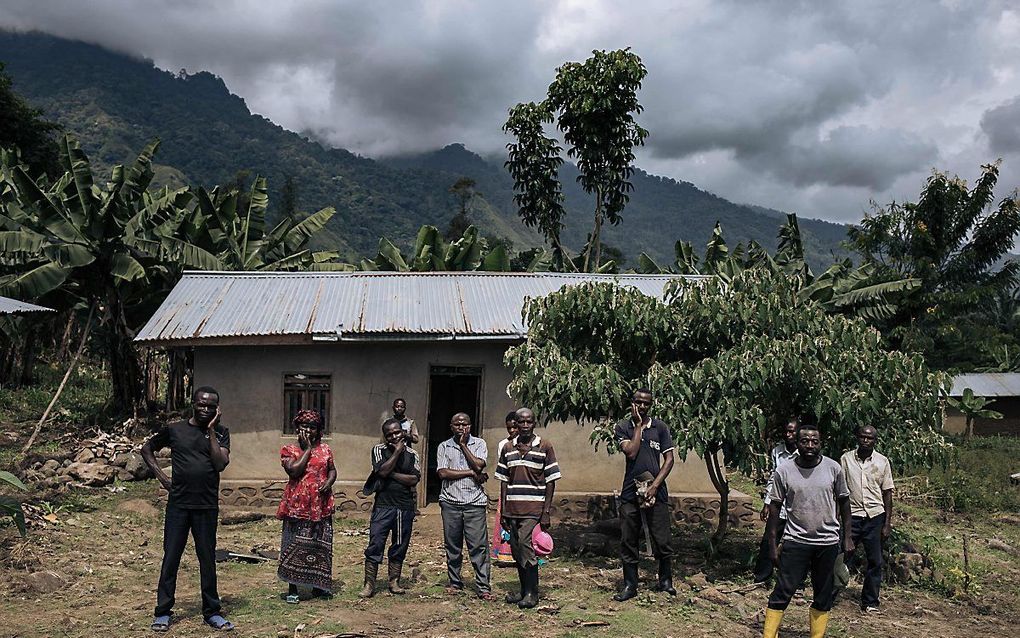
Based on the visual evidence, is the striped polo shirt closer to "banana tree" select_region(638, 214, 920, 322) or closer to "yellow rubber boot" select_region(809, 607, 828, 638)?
"yellow rubber boot" select_region(809, 607, 828, 638)

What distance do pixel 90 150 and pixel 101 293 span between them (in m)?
95.6

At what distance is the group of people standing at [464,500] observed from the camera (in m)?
5.66

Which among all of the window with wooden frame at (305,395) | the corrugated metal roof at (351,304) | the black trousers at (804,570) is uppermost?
the corrugated metal roof at (351,304)

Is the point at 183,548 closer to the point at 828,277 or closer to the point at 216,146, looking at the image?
the point at 828,277

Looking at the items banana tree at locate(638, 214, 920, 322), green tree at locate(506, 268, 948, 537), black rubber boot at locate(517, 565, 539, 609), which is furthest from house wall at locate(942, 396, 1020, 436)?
black rubber boot at locate(517, 565, 539, 609)

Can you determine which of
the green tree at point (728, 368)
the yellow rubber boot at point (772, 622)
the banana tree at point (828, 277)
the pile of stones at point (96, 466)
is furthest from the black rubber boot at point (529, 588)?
the banana tree at point (828, 277)

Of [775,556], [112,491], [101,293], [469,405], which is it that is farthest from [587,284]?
[101,293]

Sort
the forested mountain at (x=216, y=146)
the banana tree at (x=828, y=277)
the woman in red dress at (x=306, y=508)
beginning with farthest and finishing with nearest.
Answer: the forested mountain at (x=216, y=146) < the banana tree at (x=828, y=277) < the woman in red dress at (x=306, y=508)

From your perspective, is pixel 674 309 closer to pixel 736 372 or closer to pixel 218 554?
pixel 736 372

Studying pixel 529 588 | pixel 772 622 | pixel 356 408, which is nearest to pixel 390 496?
pixel 529 588

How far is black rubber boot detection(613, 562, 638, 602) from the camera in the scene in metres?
6.91

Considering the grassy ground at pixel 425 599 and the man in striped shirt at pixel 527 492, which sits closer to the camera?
the grassy ground at pixel 425 599

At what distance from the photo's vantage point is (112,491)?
36.2 feet

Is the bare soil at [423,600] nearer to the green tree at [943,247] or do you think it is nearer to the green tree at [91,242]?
the green tree at [91,242]
